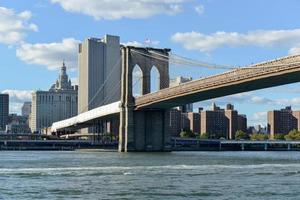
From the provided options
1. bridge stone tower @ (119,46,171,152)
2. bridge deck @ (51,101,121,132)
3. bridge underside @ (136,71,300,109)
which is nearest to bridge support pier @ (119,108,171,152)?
bridge stone tower @ (119,46,171,152)

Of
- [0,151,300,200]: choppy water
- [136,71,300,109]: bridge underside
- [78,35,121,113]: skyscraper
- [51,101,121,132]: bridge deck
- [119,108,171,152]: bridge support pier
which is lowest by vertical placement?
[0,151,300,200]: choppy water

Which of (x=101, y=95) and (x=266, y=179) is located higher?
(x=101, y=95)

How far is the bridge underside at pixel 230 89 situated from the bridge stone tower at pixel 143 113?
2.98 m

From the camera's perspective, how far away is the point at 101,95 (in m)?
147

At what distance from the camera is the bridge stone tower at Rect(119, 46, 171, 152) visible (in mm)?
97062

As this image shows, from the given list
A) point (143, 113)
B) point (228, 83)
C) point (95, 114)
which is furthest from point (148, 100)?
point (95, 114)

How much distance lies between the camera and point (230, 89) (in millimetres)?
78062

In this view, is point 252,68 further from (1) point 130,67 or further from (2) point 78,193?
(2) point 78,193

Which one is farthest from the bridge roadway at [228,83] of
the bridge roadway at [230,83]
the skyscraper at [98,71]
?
the skyscraper at [98,71]

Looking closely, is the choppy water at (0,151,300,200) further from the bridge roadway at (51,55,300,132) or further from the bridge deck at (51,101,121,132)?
the bridge deck at (51,101,121,132)

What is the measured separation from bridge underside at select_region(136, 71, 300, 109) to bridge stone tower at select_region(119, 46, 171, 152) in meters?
2.98

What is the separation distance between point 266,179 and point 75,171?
11561mm

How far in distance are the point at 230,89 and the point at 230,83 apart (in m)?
3.76

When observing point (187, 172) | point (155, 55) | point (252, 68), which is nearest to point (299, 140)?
point (155, 55)
